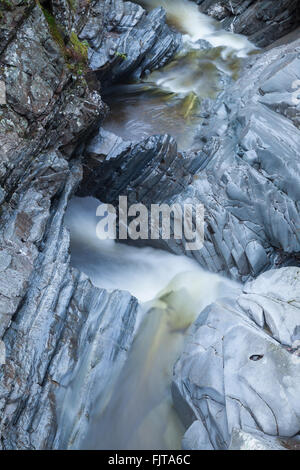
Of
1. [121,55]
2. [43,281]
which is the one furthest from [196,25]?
[43,281]

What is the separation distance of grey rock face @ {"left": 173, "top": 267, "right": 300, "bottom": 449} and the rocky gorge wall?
80 mm

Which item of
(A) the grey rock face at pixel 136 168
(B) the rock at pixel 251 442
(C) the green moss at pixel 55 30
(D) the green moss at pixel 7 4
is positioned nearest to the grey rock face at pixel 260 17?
(A) the grey rock face at pixel 136 168

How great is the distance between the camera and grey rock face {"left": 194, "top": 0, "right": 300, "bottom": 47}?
12758 mm

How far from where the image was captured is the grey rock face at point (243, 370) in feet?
17.0

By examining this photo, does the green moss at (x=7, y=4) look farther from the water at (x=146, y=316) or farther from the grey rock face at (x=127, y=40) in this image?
the water at (x=146, y=316)

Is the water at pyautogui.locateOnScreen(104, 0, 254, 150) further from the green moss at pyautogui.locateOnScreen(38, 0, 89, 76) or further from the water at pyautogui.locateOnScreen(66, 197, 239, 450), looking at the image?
the water at pyautogui.locateOnScreen(66, 197, 239, 450)

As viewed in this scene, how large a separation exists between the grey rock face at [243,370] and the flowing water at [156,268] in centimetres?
51

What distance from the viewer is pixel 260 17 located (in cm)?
1319

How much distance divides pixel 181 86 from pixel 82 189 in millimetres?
4743

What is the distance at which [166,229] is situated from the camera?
9070 millimetres

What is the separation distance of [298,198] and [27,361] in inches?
229

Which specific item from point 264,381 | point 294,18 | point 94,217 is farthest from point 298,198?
point 294,18

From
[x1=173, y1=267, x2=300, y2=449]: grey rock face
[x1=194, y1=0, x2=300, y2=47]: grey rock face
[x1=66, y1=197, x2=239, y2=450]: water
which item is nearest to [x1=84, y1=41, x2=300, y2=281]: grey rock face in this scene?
[x1=66, y1=197, x2=239, y2=450]: water

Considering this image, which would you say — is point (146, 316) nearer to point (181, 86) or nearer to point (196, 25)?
point (181, 86)
